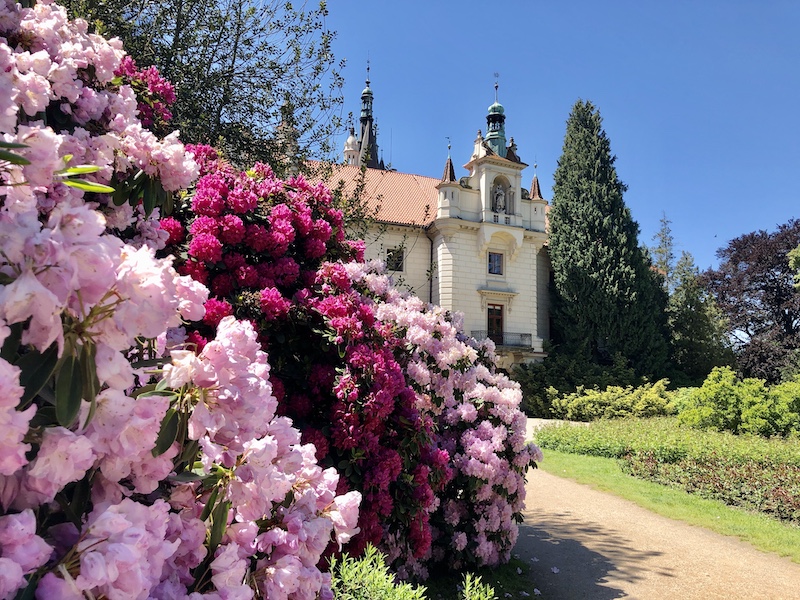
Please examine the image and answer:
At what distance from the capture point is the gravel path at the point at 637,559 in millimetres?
5184

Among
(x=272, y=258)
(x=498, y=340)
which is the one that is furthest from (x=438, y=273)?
(x=272, y=258)

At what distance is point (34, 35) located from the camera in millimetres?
2695

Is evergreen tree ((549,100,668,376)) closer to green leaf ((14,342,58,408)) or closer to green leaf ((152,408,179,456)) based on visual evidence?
green leaf ((152,408,179,456))

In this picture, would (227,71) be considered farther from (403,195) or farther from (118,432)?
(403,195)

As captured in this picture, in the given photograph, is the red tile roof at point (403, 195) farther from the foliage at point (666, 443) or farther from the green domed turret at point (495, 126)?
the foliage at point (666, 443)

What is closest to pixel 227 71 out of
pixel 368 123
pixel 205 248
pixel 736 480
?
pixel 205 248

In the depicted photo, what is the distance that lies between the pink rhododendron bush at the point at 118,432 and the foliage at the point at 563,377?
80.2 feet

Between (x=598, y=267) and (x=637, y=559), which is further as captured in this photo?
(x=598, y=267)

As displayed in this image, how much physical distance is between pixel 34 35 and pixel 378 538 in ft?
10.9

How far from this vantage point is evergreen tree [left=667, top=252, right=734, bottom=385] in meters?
28.2

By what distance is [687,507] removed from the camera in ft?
27.8

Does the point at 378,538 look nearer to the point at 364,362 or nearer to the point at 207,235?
the point at 364,362

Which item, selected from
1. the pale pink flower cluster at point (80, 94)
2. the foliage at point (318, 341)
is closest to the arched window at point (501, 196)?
the foliage at point (318, 341)

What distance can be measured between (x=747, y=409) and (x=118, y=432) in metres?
16.2
